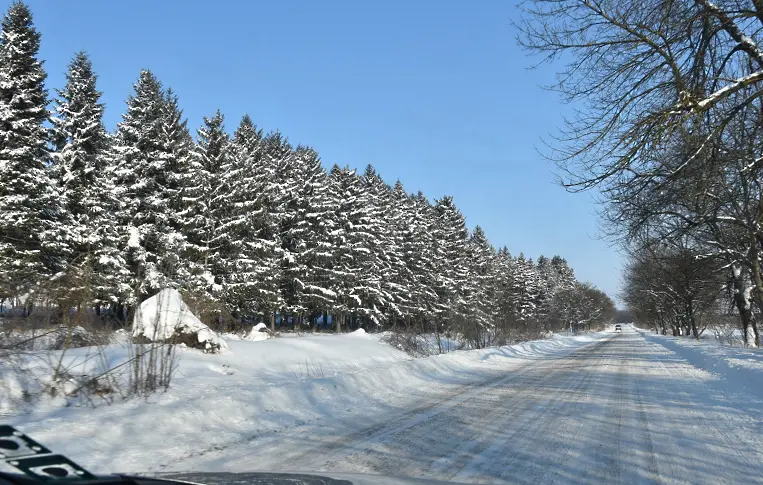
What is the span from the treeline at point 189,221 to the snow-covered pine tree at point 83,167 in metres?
0.08

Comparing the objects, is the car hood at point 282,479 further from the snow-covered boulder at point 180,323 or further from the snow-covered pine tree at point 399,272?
the snow-covered pine tree at point 399,272

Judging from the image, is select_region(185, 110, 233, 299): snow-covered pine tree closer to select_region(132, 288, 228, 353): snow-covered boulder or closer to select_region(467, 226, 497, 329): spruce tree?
select_region(132, 288, 228, 353): snow-covered boulder

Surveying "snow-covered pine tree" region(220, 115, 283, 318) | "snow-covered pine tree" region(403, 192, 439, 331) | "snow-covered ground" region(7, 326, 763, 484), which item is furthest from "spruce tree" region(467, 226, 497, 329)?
"snow-covered ground" region(7, 326, 763, 484)

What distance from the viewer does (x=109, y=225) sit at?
25188 mm

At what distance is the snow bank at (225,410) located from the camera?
5383 mm

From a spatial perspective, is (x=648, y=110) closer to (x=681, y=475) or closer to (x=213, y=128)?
(x=681, y=475)

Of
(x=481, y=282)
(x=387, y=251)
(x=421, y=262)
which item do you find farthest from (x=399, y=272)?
(x=481, y=282)

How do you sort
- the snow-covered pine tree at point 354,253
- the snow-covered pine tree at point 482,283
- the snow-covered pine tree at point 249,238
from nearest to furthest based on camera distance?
1. the snow-covered pine tree at point 249,238
2. the snow-covered pine tree at point 354,253
3. the snow-covered pine tree at point 482,283

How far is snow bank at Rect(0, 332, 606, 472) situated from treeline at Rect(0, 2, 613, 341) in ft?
6.65

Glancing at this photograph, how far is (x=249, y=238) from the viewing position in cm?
3309

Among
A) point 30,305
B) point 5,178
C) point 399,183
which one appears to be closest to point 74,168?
point 5,178

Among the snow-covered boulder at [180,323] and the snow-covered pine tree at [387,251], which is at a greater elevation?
the snow-covered pine tree at [387,251]

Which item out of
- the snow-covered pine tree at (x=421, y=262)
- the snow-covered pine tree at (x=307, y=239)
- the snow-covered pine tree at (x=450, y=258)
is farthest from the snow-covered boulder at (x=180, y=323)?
Result: the snow-covered pine tree at (x=450, y=258)

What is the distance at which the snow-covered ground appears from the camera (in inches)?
204
